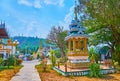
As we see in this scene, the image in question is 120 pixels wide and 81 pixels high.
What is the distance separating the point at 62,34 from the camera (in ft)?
175

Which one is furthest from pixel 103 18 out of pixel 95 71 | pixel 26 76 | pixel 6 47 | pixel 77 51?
pixel 6 47

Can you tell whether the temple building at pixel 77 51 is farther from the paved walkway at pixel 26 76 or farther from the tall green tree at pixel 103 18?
the paved walkway at pixel 26 76

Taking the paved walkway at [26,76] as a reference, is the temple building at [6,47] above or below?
above

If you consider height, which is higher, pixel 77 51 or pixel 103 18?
pixel 103 18

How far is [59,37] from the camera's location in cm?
5294

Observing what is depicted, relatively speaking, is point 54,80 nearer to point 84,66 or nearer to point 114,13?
point 84,66

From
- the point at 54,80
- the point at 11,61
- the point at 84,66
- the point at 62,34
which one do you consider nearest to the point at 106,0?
the point at 84,66

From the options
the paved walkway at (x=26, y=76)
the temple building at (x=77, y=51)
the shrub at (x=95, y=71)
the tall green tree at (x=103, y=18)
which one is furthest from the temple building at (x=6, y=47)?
the shrub at (x=95, y=71)

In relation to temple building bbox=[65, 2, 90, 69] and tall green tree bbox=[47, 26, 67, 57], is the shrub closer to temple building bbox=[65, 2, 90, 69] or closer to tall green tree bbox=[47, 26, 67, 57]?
temple building bbox=[65, 2, 90, 69]

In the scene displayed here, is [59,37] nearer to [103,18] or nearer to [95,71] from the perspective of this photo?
[103,18]

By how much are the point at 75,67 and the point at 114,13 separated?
19.0 ft

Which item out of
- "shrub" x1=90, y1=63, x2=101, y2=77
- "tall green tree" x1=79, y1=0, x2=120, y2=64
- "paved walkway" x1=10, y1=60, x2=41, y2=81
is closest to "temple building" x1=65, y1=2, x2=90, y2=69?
"tall green tree" x1=79, y1=0, x2=120, y2=64

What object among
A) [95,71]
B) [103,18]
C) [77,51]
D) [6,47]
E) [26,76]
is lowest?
[26,76]

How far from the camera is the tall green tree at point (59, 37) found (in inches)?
2097
